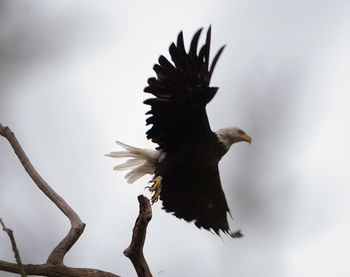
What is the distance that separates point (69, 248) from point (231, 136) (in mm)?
2472

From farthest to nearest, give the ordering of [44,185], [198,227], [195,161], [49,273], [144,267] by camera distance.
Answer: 1. [198,227]
2. [195,161]
3. [44,185]
4. [144,267]
5. [49,273]

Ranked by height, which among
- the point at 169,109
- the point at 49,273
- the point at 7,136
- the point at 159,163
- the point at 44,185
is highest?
the point at 169,109

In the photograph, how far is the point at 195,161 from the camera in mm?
5520

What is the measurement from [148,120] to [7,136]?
1378 millimetres

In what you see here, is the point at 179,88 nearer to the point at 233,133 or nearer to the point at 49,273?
the point at 233,133

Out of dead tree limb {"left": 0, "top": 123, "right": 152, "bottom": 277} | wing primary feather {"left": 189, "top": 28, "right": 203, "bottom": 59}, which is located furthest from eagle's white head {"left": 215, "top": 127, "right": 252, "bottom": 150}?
dead tree limb {"left": 0, "top": 123, "right": 152, "bottom": 277}

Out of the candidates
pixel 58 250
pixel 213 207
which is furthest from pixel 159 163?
pixel 58 250

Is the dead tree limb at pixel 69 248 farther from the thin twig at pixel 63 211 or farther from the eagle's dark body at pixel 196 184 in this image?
the eagle's dark body at pixel 196 184

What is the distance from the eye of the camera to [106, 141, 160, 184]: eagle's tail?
5.70 m

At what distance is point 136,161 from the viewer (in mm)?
5844

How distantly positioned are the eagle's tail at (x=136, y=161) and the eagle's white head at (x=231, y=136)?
0.57m

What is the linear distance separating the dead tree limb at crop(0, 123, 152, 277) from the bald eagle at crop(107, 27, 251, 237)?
1.37 meters

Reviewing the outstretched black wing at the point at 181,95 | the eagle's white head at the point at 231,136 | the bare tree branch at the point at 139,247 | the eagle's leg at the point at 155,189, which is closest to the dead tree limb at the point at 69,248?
the bare tree branch at the point at 139,247

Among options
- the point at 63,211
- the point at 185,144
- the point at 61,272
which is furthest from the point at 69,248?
the point at 185,144
